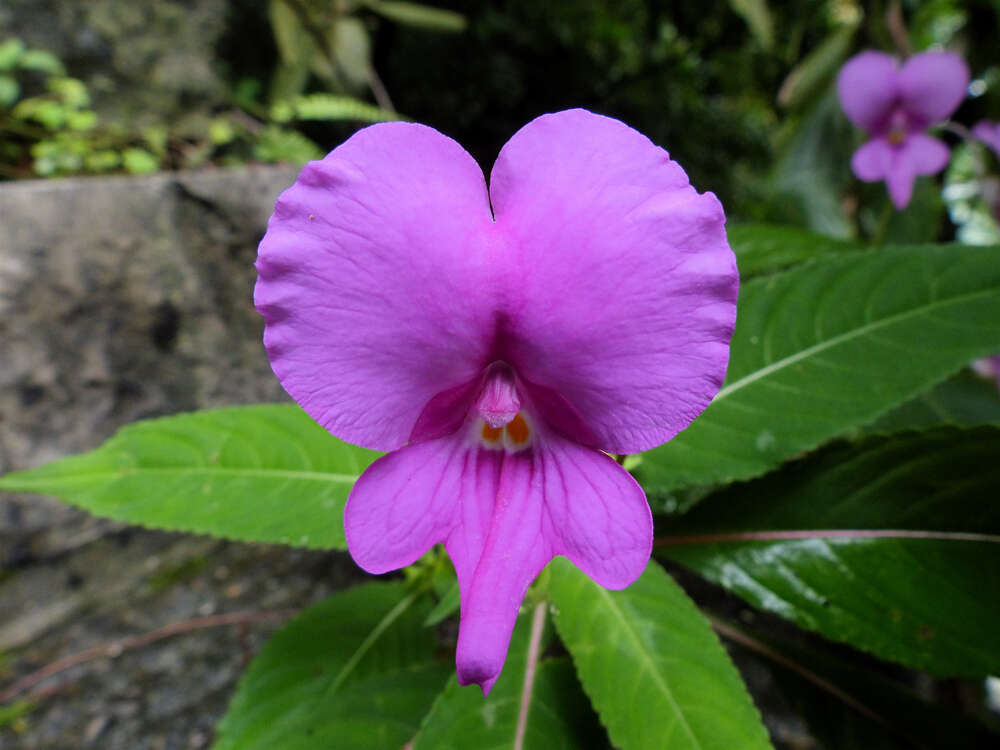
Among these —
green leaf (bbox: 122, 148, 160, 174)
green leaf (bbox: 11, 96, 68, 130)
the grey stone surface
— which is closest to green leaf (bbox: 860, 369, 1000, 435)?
the grey stone surface

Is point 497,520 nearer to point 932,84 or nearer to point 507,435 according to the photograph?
point 507,435

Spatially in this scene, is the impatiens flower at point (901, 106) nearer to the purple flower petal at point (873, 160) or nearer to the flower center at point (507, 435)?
the purple flower petal at point (873, 160)

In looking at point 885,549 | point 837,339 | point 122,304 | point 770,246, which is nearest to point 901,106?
point 770,246

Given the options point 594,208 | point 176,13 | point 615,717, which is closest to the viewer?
point 594,208

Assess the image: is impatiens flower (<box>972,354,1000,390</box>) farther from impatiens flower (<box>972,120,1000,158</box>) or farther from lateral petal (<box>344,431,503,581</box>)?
lateral petal (<box>344,431,503,581</box>)

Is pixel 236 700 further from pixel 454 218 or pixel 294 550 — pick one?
pixel 454 218

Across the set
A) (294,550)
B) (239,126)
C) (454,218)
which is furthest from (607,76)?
(454,218)

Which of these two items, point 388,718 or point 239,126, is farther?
point 239,126
